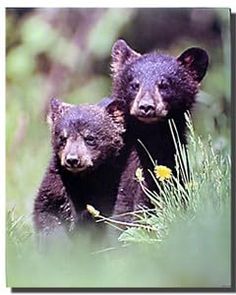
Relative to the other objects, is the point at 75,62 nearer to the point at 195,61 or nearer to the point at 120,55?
the point at 120,55

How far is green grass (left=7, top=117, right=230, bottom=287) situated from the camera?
228 centimetres

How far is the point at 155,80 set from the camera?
228 centimetres

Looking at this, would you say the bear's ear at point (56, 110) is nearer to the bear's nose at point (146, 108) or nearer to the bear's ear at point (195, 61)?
the bear's nose at point (146, 108)

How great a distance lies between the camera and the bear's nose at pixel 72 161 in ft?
7.39

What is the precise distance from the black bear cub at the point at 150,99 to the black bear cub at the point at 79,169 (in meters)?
0.03

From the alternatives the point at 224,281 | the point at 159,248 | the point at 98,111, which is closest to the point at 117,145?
the point at 98,111

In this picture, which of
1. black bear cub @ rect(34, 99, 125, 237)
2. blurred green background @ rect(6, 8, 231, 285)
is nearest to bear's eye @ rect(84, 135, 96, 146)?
black bear cub @ rect(34, 99, 125, 237)

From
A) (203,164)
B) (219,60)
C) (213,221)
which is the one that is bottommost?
(213,221)

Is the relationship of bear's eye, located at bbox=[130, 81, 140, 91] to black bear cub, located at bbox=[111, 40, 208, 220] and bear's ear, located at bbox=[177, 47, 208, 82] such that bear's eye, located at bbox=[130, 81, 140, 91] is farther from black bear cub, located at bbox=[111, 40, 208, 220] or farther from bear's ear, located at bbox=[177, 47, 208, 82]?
bear's ear, located at bbox=[177, 47, 208, 82]

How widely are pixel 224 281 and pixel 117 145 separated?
438 mm

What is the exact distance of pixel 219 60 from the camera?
7.54 feet

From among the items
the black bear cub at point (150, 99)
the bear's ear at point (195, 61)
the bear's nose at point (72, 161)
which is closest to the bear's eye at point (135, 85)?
the black bear cub at point (150, 99)
